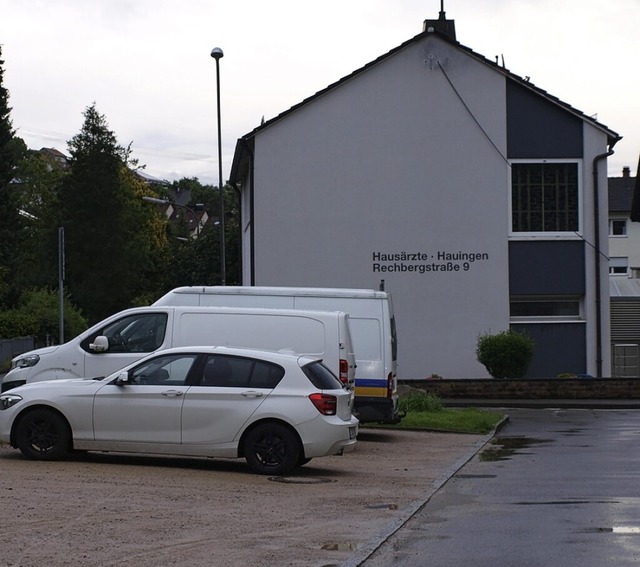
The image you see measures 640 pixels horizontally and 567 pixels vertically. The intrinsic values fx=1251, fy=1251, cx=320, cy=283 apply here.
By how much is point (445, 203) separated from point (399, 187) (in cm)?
139

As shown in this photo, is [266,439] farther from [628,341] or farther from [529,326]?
[628,341]

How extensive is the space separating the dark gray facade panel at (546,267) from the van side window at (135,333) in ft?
64.0

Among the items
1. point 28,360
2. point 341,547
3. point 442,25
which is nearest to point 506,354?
point 442,25

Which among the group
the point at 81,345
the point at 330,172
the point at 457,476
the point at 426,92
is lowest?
the point at 457,476

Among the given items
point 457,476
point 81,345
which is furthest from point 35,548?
point 81,345

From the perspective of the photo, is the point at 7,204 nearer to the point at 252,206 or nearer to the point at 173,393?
the point at 252,206

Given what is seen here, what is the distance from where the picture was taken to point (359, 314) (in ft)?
63.7

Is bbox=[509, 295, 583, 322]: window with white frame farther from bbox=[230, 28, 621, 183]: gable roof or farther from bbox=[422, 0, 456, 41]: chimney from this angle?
bbox=[422, 0, 456, 41]: chimney

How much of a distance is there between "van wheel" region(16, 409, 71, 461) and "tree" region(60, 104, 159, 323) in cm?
7030

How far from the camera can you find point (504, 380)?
32.6 meters

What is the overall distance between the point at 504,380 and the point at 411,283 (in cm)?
454

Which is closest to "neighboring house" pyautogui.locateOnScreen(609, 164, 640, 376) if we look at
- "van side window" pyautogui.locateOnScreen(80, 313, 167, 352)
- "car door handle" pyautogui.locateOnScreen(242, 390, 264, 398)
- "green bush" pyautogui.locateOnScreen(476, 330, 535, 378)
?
"green bush" pyautogui.locateOnScreen(476, 330, 535, 378)

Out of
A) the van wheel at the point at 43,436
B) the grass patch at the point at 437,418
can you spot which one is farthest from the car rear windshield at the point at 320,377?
the grass patch at the point at 437,418

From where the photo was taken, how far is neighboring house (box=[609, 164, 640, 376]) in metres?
46.0
